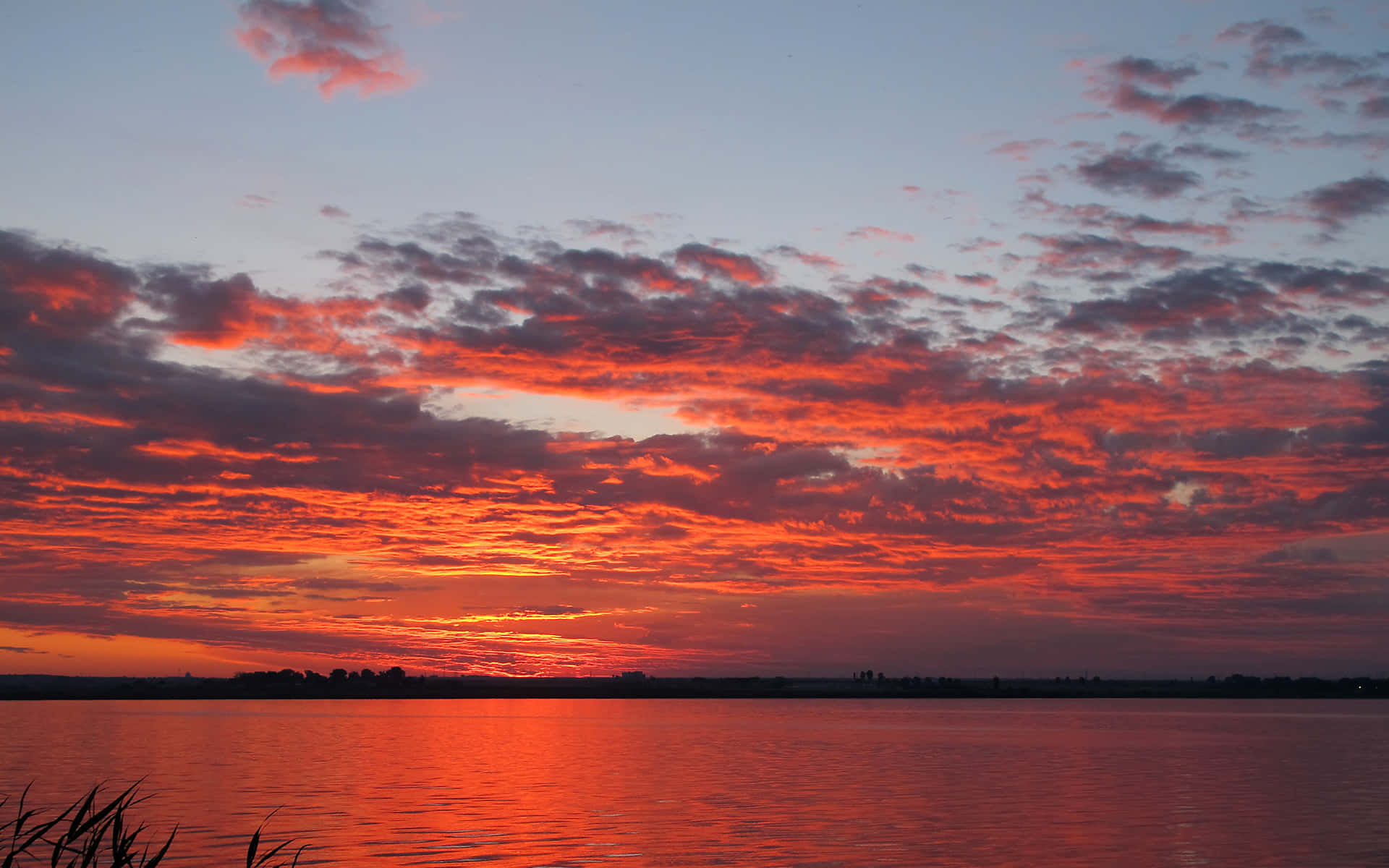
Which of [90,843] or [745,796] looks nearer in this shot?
[90,843]

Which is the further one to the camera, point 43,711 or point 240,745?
point 43,711

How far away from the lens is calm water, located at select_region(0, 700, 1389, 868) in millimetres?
41094

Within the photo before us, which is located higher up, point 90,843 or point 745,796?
point 90,843

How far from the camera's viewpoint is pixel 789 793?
59.0m

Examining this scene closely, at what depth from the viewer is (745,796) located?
190 feet

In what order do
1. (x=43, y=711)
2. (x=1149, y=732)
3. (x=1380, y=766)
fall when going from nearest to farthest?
(x=1380, y=766) < (x=1149, y=732) < (x=43, y=711)

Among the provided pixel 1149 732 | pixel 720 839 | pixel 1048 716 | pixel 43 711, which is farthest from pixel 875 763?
pixel 43 711

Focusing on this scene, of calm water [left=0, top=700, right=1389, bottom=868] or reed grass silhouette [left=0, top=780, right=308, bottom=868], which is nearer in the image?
reed grass silhouette [left=0, top=780, right=308, bottom=868]

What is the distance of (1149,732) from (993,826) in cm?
9410

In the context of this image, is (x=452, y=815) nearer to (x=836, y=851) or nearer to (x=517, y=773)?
(x=836, y=851)

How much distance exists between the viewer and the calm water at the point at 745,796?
41.1 meters

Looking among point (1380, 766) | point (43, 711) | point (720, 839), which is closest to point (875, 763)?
point (1380, 766)

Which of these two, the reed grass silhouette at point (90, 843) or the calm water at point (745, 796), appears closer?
the reed grass silhouette at point (90, 843)

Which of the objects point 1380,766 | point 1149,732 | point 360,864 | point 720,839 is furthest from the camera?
point 1149,732
